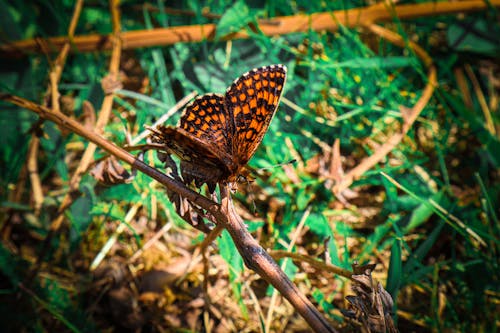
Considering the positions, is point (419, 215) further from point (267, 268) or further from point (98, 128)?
point (98, 128)

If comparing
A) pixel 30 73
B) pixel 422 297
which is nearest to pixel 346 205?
pixel 422 297

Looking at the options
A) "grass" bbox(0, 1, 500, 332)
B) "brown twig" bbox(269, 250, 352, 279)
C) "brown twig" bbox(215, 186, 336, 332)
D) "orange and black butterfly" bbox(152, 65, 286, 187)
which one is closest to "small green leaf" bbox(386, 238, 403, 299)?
"grass" bbox(0, 1, 500, 332)

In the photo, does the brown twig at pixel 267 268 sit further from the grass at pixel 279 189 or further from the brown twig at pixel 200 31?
the brown twig at pixel 200 31

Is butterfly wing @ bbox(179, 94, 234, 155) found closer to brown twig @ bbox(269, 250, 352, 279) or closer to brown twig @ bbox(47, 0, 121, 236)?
brown twig @ bbox(269, 250, 352, 279)

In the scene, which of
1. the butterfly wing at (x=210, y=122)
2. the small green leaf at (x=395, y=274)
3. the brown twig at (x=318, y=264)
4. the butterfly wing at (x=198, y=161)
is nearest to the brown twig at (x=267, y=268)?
the butterfly wing at (x=198, y=161)

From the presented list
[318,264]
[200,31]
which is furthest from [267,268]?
[200,31]

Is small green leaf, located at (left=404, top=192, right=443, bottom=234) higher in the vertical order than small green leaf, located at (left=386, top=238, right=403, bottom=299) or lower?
higher

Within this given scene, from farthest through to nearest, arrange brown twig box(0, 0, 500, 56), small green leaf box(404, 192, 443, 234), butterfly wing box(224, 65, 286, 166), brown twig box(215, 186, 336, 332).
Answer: brown twig box(0, 0, 500, 56)
small green leaf box(404, 192, 443, 234)
butterfly wing box(224, 65, 286, 166)
brown twig box(215, 186, 336, 332)

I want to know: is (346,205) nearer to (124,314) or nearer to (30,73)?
(124,314)
